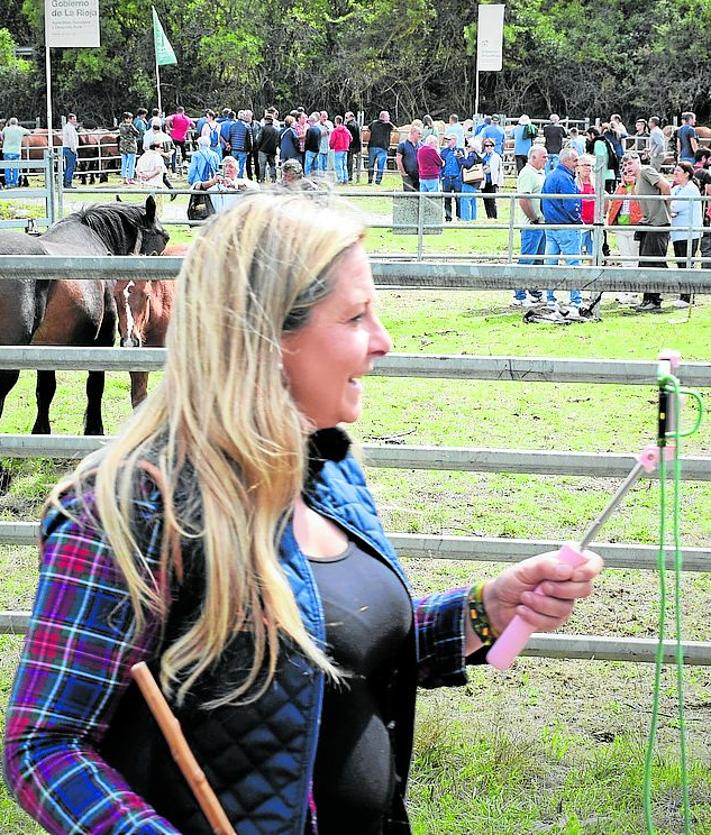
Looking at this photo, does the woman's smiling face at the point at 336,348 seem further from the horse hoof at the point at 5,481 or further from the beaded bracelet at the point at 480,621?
the horse hoof at the point at 5,481

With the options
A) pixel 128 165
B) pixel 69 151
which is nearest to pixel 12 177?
pixel 69 151

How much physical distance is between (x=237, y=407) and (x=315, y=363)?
0.17 m

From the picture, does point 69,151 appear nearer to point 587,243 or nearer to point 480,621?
point 587,243

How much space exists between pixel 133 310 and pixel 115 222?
0.60m

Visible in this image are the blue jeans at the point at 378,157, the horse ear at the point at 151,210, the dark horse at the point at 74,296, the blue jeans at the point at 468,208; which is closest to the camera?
the dark horse at the point at 74,296

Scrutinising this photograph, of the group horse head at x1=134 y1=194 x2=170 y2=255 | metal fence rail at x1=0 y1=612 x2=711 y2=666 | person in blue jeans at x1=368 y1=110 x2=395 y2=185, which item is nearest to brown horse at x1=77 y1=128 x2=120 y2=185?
person in blue jeans at x1=368 y1=110 x2=395 y2=185

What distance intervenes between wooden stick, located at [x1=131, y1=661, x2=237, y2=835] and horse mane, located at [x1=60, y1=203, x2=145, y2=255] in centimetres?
663

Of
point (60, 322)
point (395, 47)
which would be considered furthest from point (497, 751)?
point (395, 47)

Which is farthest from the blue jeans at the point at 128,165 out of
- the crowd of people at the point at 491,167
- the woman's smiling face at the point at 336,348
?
the woman's smiling face at the point at 336,348

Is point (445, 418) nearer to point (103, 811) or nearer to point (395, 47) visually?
point (103, 811)

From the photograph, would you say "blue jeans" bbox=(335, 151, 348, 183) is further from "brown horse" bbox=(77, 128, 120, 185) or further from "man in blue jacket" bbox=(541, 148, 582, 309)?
"man in blue jacket" bbox=(541, 148, 582, 309)

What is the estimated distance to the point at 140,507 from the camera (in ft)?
4.67

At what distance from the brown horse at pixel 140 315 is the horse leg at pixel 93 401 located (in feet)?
0.96

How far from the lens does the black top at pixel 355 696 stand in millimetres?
1548
